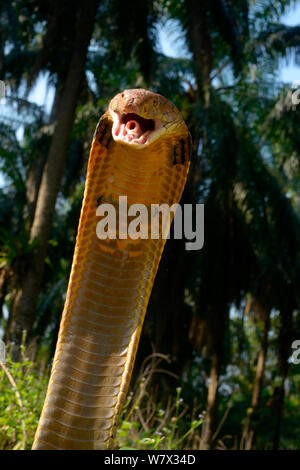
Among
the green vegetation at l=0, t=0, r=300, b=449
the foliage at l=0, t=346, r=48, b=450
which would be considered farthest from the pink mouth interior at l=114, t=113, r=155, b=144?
the green vegetation at l=0, t=0, r=300, b=449

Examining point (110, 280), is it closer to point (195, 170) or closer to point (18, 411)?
point (18, 411)

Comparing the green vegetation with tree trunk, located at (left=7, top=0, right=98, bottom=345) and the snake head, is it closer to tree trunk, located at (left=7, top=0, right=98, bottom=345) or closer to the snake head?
tree trunk, located at (left=7, top=0, right=98, bottom=345)

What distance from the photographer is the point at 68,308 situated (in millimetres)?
2219

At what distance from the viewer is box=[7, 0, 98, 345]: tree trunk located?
27.4 feet

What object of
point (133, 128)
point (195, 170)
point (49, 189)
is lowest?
point (133, 128)

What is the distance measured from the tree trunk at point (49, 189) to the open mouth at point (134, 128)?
5939mm

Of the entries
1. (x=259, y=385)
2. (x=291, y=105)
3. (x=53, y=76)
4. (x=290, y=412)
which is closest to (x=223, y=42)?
(x=291, y=105)

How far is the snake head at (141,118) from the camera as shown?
6.97ft

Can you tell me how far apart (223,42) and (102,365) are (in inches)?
438

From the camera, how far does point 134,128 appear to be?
2.16 m

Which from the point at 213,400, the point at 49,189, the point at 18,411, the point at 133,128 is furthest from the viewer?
the point at 213,400

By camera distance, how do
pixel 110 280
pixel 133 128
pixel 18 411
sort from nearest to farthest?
pixel 133 128 → pixel 110 280 → pixel 18 411

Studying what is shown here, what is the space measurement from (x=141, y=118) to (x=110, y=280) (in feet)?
2.22

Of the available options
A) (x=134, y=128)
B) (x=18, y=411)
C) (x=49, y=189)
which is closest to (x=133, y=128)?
(x=134, y=128)
